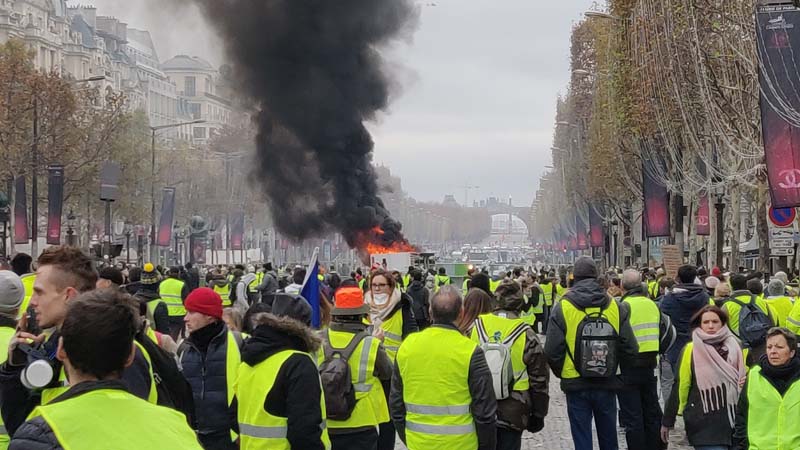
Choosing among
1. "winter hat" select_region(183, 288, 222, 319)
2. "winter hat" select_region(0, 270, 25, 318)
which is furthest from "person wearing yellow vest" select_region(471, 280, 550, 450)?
"winter hat" select_region(0, 270, 25, 318)

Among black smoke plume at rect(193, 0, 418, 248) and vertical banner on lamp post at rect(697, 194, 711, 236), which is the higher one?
black smoke plume at rect(193, 0, 418, 248)

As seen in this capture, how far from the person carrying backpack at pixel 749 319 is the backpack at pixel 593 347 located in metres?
0.88

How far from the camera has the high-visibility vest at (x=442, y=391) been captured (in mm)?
8148

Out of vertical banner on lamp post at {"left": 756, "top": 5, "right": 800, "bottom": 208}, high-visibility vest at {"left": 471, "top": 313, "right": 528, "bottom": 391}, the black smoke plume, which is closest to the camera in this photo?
high-visibility vest at {"left": 471, "top": 313, "right": 528, "bottom": 391}

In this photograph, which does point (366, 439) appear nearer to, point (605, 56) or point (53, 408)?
point (53, 408)

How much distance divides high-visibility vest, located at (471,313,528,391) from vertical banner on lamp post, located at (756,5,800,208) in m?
10.7

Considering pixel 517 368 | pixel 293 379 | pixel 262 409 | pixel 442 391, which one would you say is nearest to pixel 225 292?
pixel 517 368

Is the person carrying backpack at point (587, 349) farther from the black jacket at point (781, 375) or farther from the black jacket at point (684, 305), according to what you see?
the black jacket at point (684, 305)

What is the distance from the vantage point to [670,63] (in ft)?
123

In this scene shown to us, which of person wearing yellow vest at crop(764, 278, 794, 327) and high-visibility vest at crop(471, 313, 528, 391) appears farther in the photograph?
person wearing yellow vest at crop(764, 278, 794, 327)

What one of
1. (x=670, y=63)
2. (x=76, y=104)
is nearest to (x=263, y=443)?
(x=670, y=63)

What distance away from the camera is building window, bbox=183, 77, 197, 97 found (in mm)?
163250

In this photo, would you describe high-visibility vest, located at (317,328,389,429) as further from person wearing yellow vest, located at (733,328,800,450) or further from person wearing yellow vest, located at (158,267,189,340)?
person wearing yellow vest, located at (158,267,189,340)

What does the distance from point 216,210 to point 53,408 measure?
327 feet
